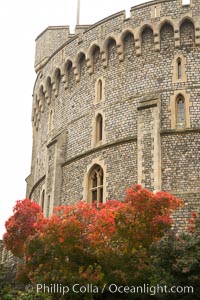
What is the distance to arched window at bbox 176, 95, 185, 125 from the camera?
21641mm

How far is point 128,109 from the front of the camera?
22766 mm

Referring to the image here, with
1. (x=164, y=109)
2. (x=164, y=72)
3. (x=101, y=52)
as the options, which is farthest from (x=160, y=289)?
(x=101, y=52)

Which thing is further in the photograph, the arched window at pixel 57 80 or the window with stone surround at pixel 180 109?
the arched window at pixel 57 80

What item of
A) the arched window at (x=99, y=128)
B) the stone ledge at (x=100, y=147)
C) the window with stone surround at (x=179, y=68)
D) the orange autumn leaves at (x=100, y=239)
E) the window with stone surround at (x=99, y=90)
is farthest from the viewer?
the window with stone surround at (x=99, y=90)

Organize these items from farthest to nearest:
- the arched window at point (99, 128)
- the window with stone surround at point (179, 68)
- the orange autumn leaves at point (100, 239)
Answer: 1. the arched window at point (99, 128)
2. the window with stone surround at point (179, 68)
3. the orange autumn leaves at point (100, 239)

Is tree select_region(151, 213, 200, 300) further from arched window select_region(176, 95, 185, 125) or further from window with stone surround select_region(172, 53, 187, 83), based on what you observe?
window with stone surround select_region(172, 53, 187, 83)

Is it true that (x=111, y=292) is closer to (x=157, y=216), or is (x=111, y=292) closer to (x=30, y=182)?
(x=157, y=216)

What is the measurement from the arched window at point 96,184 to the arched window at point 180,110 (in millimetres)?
3784

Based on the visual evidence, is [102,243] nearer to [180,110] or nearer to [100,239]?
[100,239]

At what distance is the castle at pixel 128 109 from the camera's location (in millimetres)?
20953

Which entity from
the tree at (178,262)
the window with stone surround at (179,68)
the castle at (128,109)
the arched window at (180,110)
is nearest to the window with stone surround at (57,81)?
the castle at (128,109)

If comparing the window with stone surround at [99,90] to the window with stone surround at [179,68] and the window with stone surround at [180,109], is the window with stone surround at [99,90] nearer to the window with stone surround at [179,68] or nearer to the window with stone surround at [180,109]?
the window with stone surround at [179,68]

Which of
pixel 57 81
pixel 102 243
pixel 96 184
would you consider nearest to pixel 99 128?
pixel 96 184

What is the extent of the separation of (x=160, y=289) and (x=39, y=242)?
4086 mm
